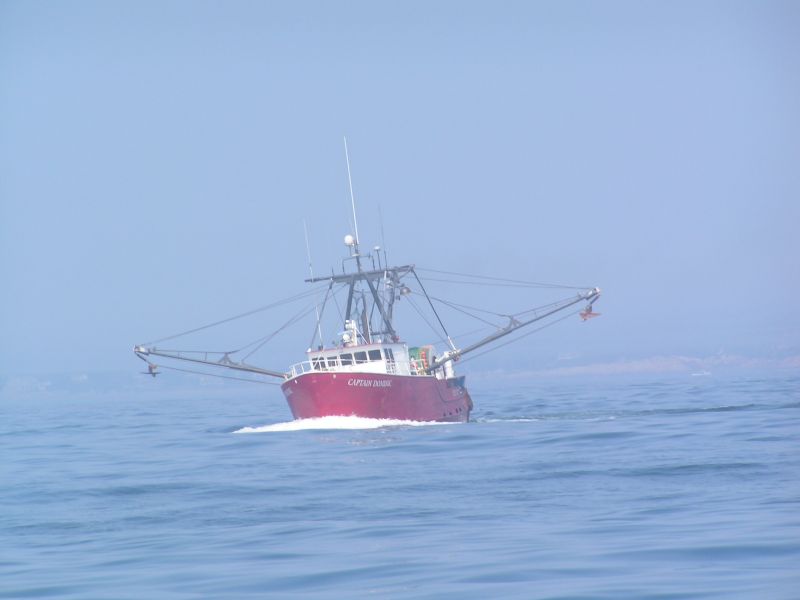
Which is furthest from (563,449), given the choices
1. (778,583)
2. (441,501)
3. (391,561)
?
(778,583)

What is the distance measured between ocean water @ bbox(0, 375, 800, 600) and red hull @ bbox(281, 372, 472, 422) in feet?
2.37

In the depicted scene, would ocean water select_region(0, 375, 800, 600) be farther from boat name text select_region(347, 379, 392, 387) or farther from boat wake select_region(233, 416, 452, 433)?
boat name text select_region(347, 379, 392, 387)

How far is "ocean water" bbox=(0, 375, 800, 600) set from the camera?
15461 millimetres

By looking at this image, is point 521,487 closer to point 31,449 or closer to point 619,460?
point 619,460

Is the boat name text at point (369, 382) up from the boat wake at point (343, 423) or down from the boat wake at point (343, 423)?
up

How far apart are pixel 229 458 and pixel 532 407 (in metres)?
36.0

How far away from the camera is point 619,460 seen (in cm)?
3256

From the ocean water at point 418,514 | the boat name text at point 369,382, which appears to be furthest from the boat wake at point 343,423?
the boat name text at point 369,382

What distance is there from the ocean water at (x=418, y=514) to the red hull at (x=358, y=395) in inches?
28.4

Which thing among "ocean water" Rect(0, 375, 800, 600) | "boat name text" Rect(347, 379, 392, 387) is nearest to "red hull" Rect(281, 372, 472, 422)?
"boat name text" Rect(347, 379, 392, 387)

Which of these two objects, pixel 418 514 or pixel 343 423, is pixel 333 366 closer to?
pixel 343 423

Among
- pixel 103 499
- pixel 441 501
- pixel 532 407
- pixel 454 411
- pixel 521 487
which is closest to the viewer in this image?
pixel 441 501

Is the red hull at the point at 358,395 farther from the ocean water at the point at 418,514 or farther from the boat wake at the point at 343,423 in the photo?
the ocean water at the point at 418,514

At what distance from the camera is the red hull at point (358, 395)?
47.6m
